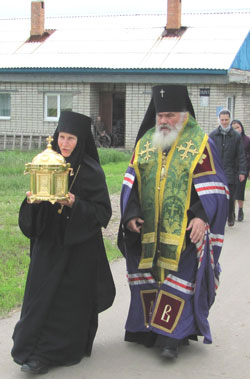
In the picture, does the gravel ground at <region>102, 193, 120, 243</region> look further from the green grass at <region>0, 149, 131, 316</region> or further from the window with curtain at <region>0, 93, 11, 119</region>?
the window with curtain at <region>0, 93, 11, 119</region>

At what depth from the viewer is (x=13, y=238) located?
8.95m

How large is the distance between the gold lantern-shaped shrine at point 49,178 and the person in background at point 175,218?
0.88 m

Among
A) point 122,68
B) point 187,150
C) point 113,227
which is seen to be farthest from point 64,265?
point 122,68

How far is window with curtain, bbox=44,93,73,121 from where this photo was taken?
27062 millimetres

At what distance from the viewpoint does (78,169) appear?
5027mm

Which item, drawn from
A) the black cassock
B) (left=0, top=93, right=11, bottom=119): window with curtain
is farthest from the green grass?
(left=0, top=93, right=11, bottom=119): window with curtain

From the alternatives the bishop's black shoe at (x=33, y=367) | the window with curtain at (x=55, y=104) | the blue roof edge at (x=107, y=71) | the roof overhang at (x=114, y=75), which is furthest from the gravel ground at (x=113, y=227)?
the window with curtain at (x=55, y=104)

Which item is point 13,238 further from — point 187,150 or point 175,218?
point 187,150

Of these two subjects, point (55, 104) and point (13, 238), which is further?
point (55, 104)

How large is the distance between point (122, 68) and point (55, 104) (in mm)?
3849
